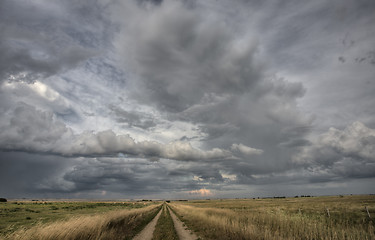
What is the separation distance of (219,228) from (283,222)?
5.94m

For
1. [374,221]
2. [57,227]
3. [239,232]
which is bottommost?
[374,221]

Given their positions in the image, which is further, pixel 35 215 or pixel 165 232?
pixel 35 215

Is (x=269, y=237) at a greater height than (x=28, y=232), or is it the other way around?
(x=28, y=232)

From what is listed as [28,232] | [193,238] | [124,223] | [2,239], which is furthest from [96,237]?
[124,223]

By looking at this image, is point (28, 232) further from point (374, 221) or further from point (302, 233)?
point (374, 221)

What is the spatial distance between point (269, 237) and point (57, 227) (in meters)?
13.2

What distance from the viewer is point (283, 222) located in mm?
16922

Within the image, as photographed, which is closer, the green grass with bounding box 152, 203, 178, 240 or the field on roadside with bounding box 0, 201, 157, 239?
the green grass with bounding box 152, 203, 178, 240

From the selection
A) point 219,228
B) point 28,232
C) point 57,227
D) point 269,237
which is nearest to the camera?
point 28,232

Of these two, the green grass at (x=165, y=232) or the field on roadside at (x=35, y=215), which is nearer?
the green grass at (x=165, y=232)

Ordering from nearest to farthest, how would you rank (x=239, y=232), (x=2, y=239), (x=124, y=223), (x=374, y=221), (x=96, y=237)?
(x=2, y=239), (x=96, y=237), (x=239, y=232), (x=124, y=223), (x=374, y=221)

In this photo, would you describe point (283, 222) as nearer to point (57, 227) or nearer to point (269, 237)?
point (269, 237)

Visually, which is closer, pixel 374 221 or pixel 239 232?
pixel 239 232

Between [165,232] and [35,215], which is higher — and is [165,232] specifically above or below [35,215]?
above
